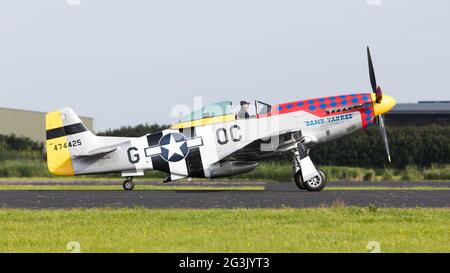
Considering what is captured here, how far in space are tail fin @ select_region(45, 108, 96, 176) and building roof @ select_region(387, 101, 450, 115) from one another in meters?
45.6

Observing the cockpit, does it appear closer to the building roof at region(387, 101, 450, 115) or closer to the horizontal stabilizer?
the horizontal stabilizer

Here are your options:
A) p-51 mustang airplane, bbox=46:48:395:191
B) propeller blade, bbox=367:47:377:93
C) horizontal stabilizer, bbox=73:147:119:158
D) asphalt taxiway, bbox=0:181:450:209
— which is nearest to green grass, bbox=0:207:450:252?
asphalt taxiway, bbox=0:181:450:209

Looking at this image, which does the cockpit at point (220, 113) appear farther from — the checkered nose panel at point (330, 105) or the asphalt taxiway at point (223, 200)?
the asphalt taxiway at point (223, 200)

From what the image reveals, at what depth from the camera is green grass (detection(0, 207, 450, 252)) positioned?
1153cm

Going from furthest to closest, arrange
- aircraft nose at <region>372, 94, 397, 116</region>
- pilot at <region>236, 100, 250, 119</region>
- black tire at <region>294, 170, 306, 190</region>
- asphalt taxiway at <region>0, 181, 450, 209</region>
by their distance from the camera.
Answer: aircraft nose at <region>372, 94, 397, 116</region>
black tire at <region>294, 170, 306, 190</region>
pilot at <region>236, 100, 250, 119</region>
asphalt taxiway at <region>0, 181, 450, 209</region>

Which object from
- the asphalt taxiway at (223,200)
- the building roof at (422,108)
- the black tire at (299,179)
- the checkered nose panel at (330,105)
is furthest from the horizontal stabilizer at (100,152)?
the building roof at (422,108)

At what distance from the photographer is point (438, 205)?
63.5 ft

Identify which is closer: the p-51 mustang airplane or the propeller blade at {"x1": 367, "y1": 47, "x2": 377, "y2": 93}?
the p-51 mustang airplane

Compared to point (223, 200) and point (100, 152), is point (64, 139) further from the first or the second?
point (223, 200)

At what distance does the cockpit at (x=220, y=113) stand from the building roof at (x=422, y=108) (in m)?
45.0

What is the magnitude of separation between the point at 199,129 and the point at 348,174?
16.1 meters

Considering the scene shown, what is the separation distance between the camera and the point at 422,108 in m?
69.0

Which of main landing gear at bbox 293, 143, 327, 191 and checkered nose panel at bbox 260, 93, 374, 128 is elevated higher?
checkered nose panel at bbox 260, 93, 374, 128

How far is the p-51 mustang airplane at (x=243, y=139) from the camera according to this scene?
2506 centimetres
